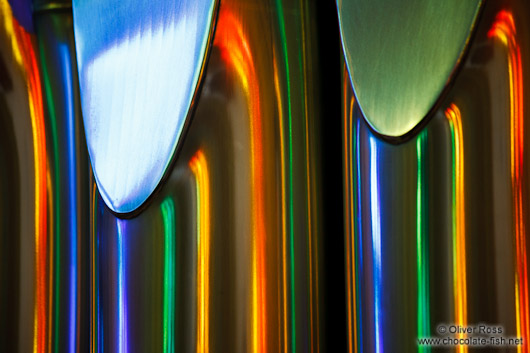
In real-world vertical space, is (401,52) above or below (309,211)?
above

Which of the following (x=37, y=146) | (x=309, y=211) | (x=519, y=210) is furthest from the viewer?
(x=37, y=146)

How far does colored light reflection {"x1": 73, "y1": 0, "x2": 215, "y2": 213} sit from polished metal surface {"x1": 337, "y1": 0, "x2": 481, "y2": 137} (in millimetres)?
122

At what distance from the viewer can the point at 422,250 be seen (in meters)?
0.46

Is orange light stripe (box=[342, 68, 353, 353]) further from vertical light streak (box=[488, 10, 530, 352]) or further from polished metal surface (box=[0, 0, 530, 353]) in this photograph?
vertical light streak (box=[488, 10, 530, 352])

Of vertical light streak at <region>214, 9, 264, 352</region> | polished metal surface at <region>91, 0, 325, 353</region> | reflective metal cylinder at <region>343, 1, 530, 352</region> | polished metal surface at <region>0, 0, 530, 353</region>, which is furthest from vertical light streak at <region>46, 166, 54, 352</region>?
reflective metal cylinder at <region>343, 1, 530, 352</region>

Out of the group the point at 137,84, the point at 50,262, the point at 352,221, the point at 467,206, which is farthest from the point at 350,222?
the point at 50,262

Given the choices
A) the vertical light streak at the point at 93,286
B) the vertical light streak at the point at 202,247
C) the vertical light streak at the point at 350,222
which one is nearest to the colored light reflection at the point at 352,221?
the vertical light streak at the point at 350,222

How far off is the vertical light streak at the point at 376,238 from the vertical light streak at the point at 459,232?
0.20ft

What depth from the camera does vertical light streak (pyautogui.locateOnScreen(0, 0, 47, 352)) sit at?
0.65 metres

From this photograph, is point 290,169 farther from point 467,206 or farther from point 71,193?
point 71,193

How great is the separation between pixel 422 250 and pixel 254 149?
154 millimetres

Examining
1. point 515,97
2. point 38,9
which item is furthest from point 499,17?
point 38,9

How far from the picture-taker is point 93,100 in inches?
23.1

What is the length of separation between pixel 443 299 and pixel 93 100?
35 centimetres
